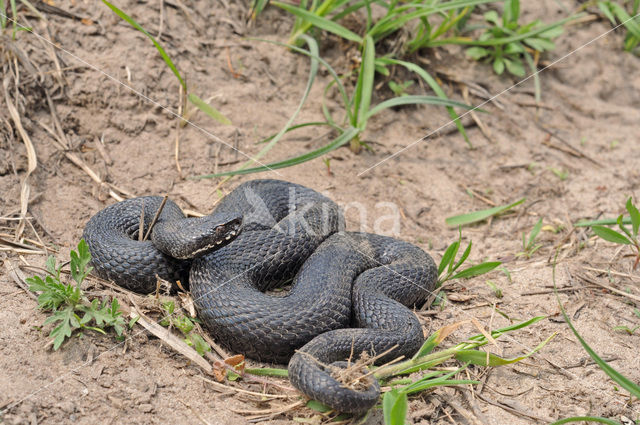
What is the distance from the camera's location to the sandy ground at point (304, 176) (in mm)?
3658

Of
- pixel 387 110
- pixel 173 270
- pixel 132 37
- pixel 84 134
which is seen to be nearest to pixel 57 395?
pixel 173 270

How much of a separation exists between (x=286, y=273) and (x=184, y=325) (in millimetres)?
1206

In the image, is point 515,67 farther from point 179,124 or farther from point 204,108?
point 179,124

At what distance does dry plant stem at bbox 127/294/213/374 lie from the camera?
3.88m

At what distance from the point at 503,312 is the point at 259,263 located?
223 cm

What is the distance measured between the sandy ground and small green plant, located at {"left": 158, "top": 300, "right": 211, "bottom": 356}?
0.17 m

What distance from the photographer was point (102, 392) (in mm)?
3504

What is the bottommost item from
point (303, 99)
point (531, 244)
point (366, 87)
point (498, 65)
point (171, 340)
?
point (171, 340)

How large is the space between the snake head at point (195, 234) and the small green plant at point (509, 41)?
15.9 ft

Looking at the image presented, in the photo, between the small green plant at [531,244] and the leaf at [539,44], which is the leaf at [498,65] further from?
the small green plant at [531,244]

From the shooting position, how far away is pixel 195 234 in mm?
4508

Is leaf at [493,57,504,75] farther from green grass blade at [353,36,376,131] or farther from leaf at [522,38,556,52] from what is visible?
green grass blade at [353,36,376,131]

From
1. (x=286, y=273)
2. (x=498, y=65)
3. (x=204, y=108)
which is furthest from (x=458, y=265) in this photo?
(x=498, y=65)

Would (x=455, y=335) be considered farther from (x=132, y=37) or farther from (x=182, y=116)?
(x=132, y=37)
